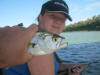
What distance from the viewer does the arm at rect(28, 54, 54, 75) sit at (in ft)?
6.83

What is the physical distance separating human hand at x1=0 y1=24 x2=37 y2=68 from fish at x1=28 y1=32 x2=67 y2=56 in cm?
30

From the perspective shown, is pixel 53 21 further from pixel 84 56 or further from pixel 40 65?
pixel 84 56

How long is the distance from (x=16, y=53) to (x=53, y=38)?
0.61 meters

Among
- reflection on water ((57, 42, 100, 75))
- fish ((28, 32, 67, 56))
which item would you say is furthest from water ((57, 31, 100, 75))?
fish ((28, 32, 67, 56))

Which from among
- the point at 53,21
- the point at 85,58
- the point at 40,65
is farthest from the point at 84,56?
the point at 40,65

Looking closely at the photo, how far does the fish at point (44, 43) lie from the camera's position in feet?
4.67

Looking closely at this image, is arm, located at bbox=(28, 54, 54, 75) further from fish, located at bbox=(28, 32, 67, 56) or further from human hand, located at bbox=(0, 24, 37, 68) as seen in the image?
human hand, located at bbox=(0, 24, 37, 68)

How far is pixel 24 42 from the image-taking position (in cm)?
104

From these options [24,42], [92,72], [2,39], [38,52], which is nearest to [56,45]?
[38,52]

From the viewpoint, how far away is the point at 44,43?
1.50 m

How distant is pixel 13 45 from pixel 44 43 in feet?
1.76

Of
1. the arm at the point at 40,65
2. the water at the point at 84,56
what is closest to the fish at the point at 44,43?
the arm at the point at 40,65

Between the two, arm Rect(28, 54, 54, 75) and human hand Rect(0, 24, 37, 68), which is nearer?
human hand Rect(0, 24, 37, 68)

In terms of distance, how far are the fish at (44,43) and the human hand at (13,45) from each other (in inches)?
11.7
